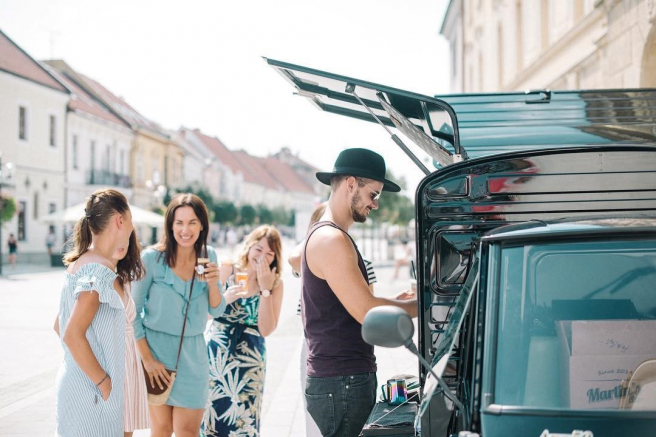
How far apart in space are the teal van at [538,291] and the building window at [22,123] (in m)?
42.0

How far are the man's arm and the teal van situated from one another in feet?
0.98

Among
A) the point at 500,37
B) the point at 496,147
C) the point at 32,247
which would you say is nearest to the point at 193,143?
the point at 32,247

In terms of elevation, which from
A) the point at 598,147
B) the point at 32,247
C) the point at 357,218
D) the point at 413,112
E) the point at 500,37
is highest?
the point at 500,37

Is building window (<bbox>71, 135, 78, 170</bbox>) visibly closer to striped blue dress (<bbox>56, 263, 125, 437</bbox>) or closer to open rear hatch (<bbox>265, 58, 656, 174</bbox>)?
open rear hatch (<bbox>265, 58, 656, 174</bbox>)

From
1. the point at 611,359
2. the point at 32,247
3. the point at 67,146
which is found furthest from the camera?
the point at 67,146

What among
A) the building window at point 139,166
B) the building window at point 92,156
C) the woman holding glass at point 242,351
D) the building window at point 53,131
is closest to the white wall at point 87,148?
the building window at point 92,156

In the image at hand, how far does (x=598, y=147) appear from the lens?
3.37m

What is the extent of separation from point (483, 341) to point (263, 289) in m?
2.91

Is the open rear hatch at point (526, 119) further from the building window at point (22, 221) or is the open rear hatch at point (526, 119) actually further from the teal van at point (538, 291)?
the building window at point (22, 221)

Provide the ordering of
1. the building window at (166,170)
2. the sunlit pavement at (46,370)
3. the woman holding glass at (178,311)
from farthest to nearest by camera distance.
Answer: the building window at (166,170)
the sunlit pavement at (46,370)
the woman holding glass at (178,311)

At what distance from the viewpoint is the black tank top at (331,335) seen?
11.2ft

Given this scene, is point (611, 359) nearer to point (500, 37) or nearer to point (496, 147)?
point (496, 147)

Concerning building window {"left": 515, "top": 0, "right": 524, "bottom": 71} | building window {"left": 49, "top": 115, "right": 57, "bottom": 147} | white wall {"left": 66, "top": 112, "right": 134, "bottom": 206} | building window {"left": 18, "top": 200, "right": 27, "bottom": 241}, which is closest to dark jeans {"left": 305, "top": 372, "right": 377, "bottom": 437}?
building window {"left": 515, "top": 0, "right": 524, "bottom": 71}

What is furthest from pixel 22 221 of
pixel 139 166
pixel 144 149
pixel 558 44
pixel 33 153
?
pixel 558 44
